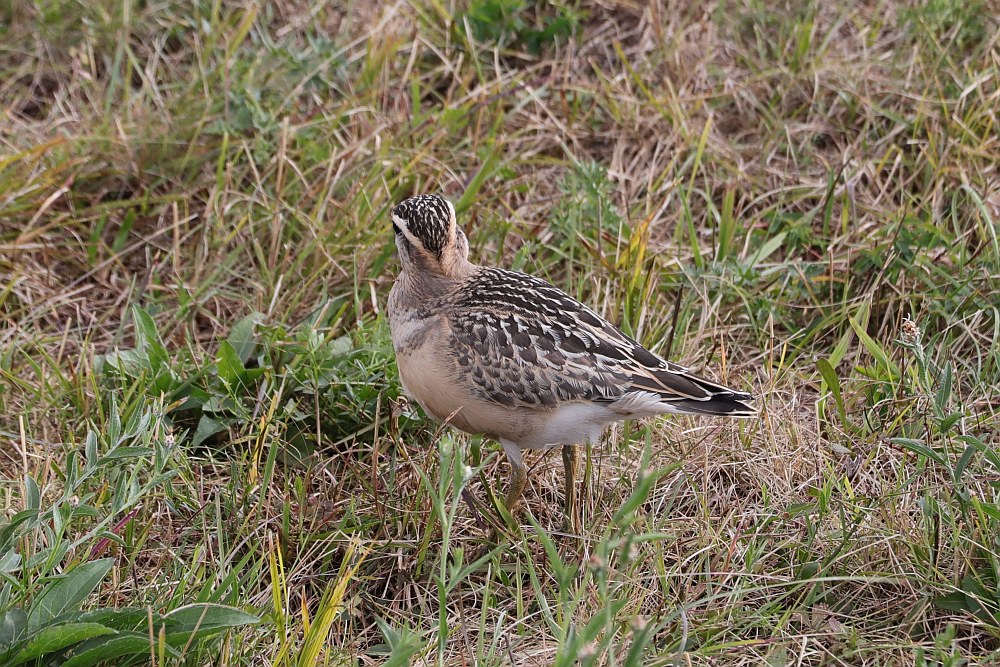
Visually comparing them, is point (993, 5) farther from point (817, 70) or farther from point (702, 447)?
point (702, 447)

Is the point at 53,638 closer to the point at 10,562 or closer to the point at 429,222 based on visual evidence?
the point at 10,562

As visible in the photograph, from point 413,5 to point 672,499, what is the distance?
4.17m

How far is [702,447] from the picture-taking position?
17.1 ft

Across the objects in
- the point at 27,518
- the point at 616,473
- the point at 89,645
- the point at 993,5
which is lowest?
the point at 616,473

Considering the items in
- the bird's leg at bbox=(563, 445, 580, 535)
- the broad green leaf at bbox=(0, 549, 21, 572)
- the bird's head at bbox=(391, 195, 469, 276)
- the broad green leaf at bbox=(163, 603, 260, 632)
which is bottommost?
Result: the bird's leg at bbox=(563, 445, 580, 535)

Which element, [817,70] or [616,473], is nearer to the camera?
[616,473]

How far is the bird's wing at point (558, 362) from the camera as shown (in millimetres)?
4672

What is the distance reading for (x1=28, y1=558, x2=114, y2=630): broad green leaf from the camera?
3795mm

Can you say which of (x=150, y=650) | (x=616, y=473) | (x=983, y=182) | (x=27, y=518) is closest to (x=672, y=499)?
(x=616, y=473)

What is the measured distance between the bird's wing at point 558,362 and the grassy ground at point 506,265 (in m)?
0.39

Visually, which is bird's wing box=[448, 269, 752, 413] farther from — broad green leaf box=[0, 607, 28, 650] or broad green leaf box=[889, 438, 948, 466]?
broad green leaf box=[0, 607, 28, 650]

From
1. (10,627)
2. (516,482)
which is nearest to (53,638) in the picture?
(10,627)

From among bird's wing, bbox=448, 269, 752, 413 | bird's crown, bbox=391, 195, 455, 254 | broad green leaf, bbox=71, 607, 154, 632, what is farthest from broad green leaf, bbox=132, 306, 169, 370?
broad green leaf, bbox=71, 607, 154, 632

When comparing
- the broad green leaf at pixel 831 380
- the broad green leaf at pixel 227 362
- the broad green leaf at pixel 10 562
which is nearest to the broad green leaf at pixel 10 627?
the broad green leaf at pixel 10 562
